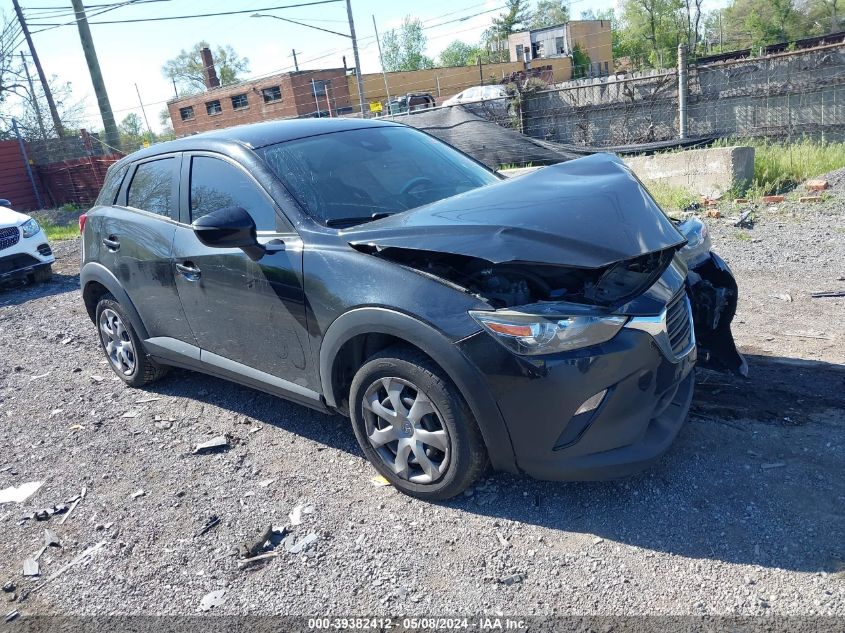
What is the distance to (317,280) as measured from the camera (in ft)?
11.2

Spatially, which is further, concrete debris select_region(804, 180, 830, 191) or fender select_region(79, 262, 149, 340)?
concrete debris select_region(804, 180, 830, 191)

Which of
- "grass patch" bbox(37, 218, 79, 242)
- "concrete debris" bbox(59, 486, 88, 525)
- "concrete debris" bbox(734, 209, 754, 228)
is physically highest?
"grass patch" bbox(37, 218, 79, 242)

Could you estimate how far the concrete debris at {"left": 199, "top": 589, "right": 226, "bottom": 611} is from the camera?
2846mm

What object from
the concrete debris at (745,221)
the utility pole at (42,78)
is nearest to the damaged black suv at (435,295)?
the concrete debris at (745,221)

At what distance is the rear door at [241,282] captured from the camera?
360 cm

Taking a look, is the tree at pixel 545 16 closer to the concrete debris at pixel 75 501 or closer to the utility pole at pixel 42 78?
the utility pole at pixel 42 78

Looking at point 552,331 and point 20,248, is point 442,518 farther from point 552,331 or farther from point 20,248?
point 20,248

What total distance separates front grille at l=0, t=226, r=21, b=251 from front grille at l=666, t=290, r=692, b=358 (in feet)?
31.0

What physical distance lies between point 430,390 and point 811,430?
2059 millimetres

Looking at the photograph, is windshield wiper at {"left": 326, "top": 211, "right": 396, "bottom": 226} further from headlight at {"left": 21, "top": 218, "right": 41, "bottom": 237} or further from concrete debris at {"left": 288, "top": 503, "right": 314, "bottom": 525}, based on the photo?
headlight at {"left": 21, "top": 218, "right": 41, "bottom": 237}

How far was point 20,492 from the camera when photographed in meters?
4.05

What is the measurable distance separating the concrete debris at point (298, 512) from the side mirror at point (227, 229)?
139 centimetres

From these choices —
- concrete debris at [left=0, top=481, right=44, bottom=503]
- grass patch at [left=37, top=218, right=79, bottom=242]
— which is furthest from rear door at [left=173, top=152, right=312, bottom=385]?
grass patch at [left=37, top=218, right=79, bottom=242]

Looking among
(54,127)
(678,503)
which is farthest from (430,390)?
(54,127)
